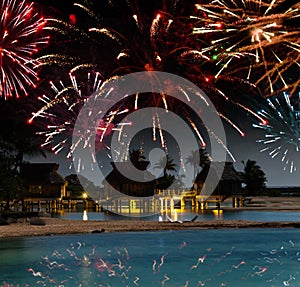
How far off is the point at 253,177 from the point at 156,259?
61.1m

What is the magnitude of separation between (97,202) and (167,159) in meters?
31.8

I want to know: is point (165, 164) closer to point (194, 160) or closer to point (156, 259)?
point (194, 160)

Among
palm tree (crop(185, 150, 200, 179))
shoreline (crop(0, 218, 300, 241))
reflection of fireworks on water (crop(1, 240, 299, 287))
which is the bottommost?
reflection of fireworks on water (crop(1, 240, 299, 287))

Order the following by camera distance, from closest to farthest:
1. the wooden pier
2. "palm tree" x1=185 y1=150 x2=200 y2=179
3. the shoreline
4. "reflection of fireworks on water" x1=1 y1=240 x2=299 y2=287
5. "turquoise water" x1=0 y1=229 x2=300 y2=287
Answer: "reflection of fireworks on water" x1=1 y1=240 x2=299 y2=287
"turquoise water" x1=0 y1=229 x2=300 y2=287
the shoreline
the wooden pier
"palm tree" x1=185 y1=150 x2=200 y2=179

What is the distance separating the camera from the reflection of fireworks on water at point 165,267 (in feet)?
47.3

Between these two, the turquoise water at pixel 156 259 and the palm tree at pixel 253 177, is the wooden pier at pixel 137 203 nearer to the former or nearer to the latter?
the palm tree at pixel 253 177

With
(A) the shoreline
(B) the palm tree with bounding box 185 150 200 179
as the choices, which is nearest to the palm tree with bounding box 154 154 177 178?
(B) the palm tree with bounding box 185 150 200 179

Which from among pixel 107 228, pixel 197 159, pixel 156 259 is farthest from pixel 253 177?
pixel 156 259

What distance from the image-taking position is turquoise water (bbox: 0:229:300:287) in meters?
14.6

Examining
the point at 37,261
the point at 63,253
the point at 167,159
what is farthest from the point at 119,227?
the point at 167,159

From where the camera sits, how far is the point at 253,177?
256 feet

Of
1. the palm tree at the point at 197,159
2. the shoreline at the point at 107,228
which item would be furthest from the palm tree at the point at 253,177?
the shoreline at the point at 107,228

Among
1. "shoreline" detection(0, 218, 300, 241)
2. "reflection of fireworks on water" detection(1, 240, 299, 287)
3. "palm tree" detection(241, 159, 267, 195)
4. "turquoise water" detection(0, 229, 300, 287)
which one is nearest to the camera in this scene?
"reflection of fireworks on water" detection(1, 240, 299, 287)

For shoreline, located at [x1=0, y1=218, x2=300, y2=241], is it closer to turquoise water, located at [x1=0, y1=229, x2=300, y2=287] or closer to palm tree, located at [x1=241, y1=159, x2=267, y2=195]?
turquoise water, located at [x1=0, y1=229, x2=300, y2=287]
